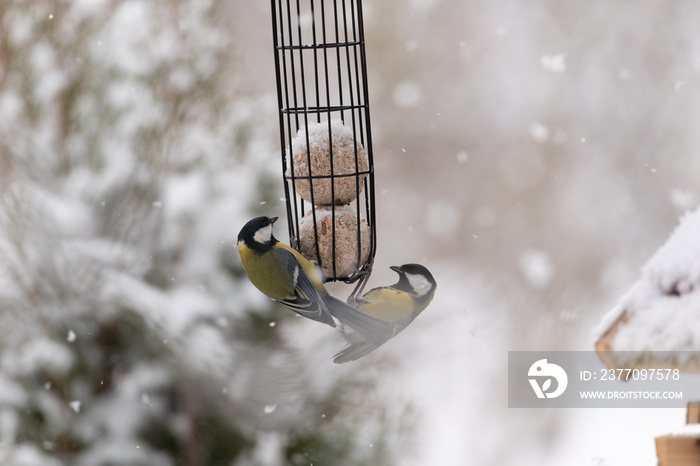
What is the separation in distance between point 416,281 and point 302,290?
0.32 meters

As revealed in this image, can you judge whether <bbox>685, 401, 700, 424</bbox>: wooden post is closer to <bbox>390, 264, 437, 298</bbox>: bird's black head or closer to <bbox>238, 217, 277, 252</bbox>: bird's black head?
<bbox>390, 264, 437, 298</bbox>: bird's black head

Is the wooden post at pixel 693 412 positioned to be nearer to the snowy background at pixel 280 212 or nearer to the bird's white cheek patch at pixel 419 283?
the bird's white cheek patch at pixel 419 283

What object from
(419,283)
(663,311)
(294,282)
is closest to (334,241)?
(294,282)

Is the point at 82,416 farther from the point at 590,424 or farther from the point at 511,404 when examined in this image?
the point at 590,424

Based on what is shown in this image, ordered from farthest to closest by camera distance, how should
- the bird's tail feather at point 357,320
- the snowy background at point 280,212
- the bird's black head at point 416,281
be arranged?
the snowy background at point 280,212, the bird's black head at point 416,281, the bird's tail feather at point 357,320

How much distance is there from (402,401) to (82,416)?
132 cm

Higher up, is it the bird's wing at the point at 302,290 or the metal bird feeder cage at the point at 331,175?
the metal bird feeder cage at the point at 331,175

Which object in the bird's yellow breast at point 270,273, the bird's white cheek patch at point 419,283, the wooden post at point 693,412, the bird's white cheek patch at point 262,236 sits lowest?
the wooden post at point 693,412

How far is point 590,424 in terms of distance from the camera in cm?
394

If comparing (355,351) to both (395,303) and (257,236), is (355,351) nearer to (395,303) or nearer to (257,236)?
(395,303)

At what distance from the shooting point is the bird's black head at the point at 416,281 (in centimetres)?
168

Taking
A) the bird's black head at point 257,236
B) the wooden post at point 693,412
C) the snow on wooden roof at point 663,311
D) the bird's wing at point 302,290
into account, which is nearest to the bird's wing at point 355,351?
the bird's wing at point 302,290

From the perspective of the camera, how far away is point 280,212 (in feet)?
8.38

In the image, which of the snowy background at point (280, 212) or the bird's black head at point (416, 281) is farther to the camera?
the snowy background at point (280, 212)
